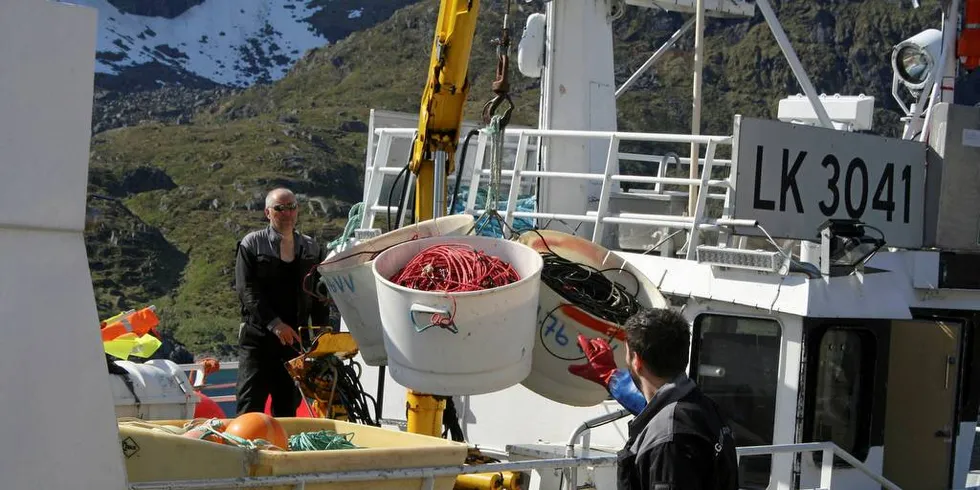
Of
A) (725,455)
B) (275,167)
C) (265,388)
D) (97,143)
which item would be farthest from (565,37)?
(97,143)

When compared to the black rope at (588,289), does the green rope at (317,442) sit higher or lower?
lower

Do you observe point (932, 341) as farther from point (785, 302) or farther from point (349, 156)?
point (349, 156)

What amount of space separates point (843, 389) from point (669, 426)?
415cm

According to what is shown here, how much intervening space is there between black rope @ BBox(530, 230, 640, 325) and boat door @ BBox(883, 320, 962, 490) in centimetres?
234

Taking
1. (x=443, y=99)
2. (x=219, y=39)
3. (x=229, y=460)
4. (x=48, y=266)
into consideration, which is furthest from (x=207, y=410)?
(x=219, y=39)

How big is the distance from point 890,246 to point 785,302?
1.38 m

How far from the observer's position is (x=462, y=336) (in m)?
6.21

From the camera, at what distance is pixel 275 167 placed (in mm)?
110750

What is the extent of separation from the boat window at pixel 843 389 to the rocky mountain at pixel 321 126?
79959 mm

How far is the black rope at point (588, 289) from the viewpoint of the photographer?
7.09m

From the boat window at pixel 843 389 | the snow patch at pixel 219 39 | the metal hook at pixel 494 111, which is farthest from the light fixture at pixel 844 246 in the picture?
the snow patch at pixel 219 39

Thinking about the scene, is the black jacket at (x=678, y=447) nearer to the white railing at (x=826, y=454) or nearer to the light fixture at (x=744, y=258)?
the white railing at (x=826, y=454)

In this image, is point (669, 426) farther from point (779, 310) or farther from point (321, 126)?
point (321, 126)

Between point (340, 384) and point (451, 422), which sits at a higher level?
point (340, 384)
